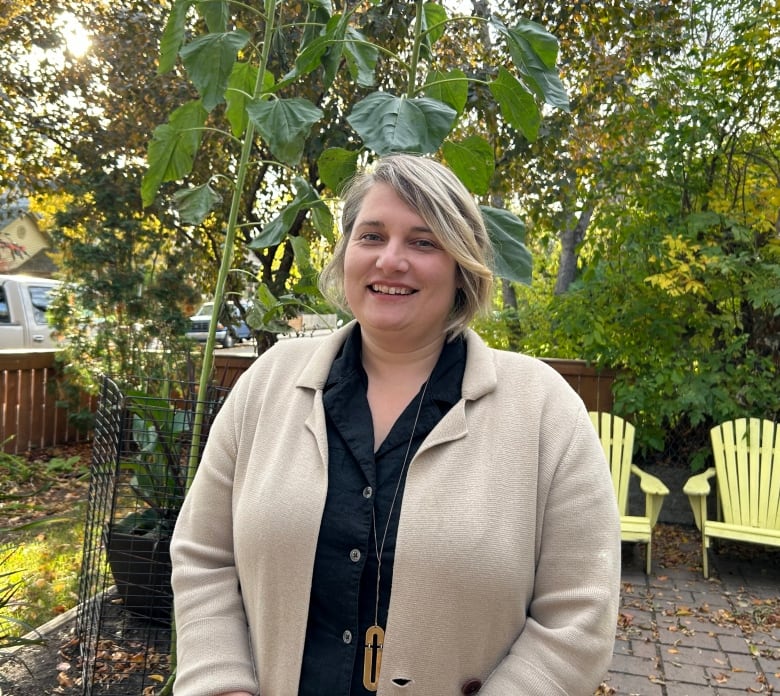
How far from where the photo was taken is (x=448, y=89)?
262 cm

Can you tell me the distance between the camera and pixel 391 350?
1.77 meters

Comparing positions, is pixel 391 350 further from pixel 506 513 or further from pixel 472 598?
pixel 472 598

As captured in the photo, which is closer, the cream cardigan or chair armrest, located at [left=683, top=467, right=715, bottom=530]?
the cream cardigan

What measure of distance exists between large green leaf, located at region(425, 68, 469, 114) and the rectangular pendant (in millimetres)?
1801

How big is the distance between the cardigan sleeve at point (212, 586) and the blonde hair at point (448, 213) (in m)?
0.56

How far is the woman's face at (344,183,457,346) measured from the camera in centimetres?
167

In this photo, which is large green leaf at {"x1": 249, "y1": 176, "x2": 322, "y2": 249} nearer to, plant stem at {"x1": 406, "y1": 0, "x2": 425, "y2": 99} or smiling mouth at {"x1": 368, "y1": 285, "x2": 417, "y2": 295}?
plant stem at {"x1": 406, "y1": 0, "x2": 425, "y2": 99}

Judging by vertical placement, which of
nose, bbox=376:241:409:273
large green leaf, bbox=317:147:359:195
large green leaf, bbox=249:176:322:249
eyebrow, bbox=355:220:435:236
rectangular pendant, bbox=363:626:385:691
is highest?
large green leaf, bbox=317:147:359:195

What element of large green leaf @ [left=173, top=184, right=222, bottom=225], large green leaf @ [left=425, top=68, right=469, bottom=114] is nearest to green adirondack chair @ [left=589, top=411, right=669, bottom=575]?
large green leaf @ [left=425, top=68, right=469, bottom=114]

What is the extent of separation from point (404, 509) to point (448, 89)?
5.52 ft

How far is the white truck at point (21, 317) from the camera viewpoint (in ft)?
37.5

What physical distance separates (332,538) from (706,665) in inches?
122

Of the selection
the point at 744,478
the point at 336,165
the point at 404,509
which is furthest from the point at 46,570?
the point at 744,478

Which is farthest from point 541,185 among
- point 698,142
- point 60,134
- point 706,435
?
point 60,134
